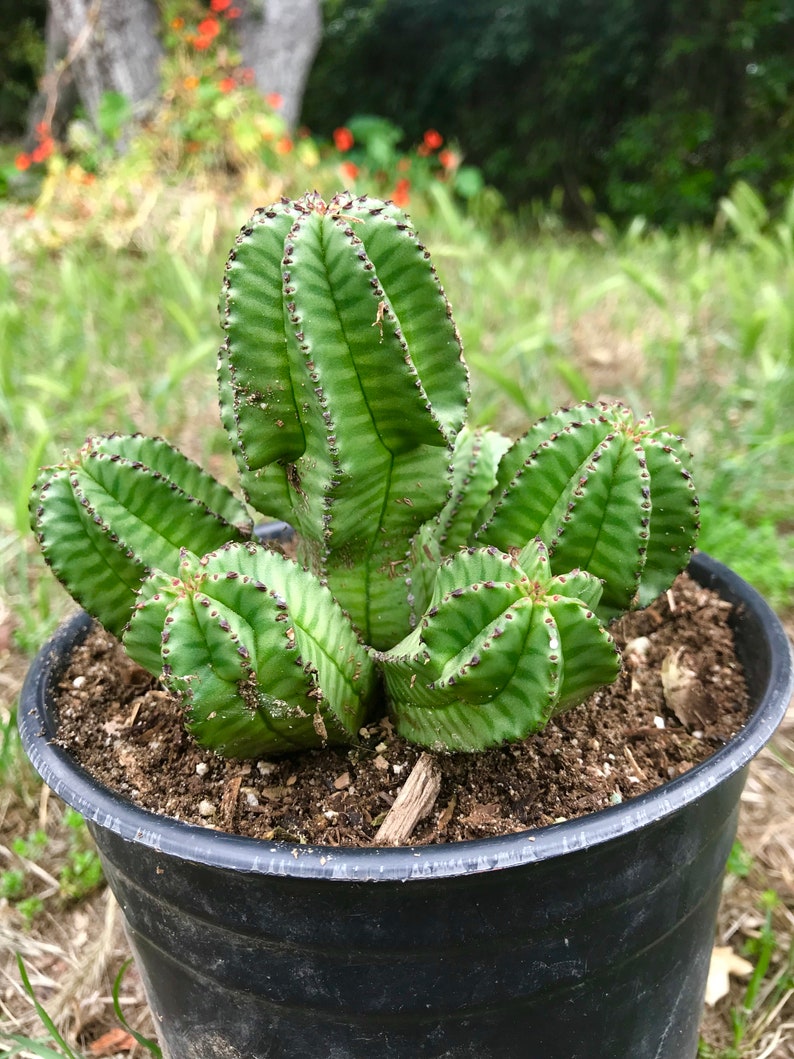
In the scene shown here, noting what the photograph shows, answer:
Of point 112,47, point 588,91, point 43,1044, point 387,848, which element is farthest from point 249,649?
point 588,91

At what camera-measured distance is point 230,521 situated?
3.39 ft

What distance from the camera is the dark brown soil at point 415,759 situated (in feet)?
2.57

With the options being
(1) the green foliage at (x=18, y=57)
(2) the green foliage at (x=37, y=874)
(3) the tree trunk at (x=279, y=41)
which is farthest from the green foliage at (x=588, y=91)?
(2) the green foliage at (x=37, y=874)

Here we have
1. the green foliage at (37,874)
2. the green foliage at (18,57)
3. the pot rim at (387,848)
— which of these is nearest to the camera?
the pot rim at (387,848)

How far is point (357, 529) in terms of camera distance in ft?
2.82

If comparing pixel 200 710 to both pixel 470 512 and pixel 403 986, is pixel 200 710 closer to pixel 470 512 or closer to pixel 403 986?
pixel 403 986

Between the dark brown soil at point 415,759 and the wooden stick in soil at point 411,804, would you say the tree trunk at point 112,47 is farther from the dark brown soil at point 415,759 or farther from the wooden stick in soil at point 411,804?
the wooden stick in soil at point 411,804

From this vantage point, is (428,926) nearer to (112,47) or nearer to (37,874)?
(37,874)

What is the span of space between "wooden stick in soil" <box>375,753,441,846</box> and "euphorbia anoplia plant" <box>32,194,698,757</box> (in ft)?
0.14

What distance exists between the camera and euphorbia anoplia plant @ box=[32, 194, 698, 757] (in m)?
0.70

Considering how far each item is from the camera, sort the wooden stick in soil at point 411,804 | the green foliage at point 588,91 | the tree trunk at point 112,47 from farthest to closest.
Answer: the green foliage at point 588,91 → the tree trunk at point 112,47 → the wooden stick in soil at point 411,804

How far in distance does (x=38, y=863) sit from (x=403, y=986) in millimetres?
953

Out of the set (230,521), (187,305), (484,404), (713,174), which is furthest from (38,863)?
(713,174)

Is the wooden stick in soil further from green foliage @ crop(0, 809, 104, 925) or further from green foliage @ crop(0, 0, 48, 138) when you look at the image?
green foliage @ crop(0, 0, 48, 138)
